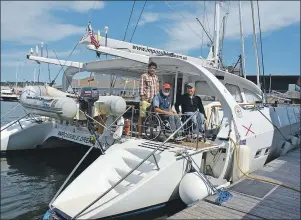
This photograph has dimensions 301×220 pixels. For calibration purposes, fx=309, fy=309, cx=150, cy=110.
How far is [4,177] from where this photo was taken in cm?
904

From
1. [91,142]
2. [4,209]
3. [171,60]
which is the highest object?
[171,60]

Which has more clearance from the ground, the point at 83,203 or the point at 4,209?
the point at 83,203

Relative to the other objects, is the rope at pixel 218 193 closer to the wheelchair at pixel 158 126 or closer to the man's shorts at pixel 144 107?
the wheelchair at pixel 158 126

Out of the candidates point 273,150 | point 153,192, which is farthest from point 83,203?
point 273,150

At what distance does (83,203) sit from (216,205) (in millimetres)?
2258

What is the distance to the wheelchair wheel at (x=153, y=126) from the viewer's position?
6.97 meters

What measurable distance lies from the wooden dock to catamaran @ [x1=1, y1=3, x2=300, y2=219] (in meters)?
0.44

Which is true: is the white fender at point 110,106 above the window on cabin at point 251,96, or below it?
below

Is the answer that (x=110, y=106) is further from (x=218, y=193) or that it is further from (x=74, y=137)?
(x=218, y=193)

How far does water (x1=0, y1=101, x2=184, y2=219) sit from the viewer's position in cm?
661

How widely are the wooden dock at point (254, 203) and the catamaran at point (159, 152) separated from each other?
439 millimetres

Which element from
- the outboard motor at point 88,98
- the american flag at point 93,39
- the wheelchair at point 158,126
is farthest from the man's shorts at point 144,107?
the american flag at point 93,39

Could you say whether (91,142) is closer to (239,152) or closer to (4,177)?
(4,177)

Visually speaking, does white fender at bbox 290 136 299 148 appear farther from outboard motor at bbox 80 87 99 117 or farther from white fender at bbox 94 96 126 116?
outboard motor at bbox 80 87 99 117
